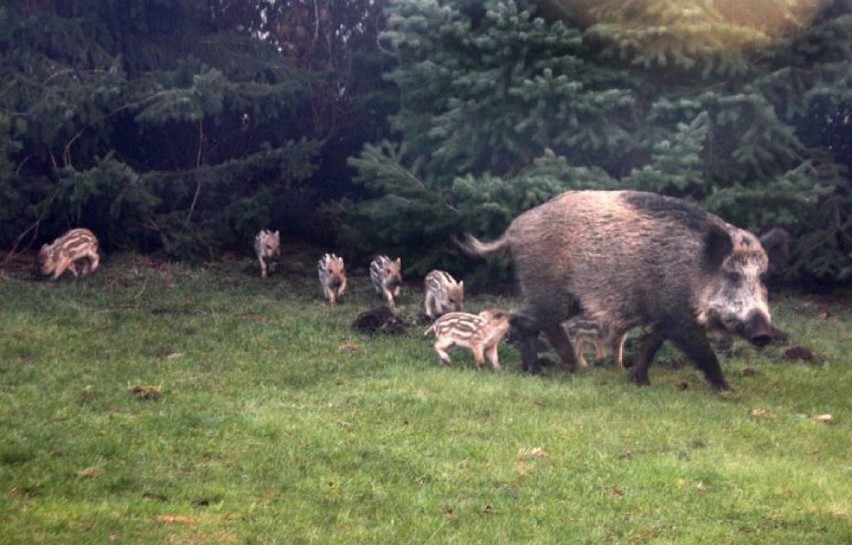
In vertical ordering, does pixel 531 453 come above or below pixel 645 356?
A: above

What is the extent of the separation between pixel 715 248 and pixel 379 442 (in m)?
4.09

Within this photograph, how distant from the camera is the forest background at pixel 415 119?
14992 millimetres

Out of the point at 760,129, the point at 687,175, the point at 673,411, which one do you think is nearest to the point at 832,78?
the point at 760,129

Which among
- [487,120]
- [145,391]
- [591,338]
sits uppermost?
[487,120]

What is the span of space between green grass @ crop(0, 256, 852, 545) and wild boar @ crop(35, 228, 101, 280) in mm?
2257

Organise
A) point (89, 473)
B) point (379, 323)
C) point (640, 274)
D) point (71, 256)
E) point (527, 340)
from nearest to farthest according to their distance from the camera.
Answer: point (89, 473) < point (640, 274) < point (527, 340) < point (379, 323) < point (71, 256)

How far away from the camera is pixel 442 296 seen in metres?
13.8

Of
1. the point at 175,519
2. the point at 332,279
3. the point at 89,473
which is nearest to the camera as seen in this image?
the point at 175,519

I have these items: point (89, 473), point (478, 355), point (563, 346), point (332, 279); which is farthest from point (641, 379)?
point (89, 473)

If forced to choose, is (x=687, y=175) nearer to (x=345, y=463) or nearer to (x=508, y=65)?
(x=508, y=65)

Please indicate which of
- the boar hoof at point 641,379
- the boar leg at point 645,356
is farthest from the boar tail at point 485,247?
the boar hoof at point 641,379

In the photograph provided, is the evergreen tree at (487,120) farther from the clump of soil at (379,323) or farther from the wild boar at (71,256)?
the wild boar at (71,256)

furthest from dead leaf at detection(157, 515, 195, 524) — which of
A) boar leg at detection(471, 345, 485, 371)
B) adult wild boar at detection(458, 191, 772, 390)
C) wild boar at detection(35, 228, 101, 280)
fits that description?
wild boar at detection(35, 228, 101, 280)

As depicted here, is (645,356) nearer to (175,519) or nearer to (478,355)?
(478,355)
